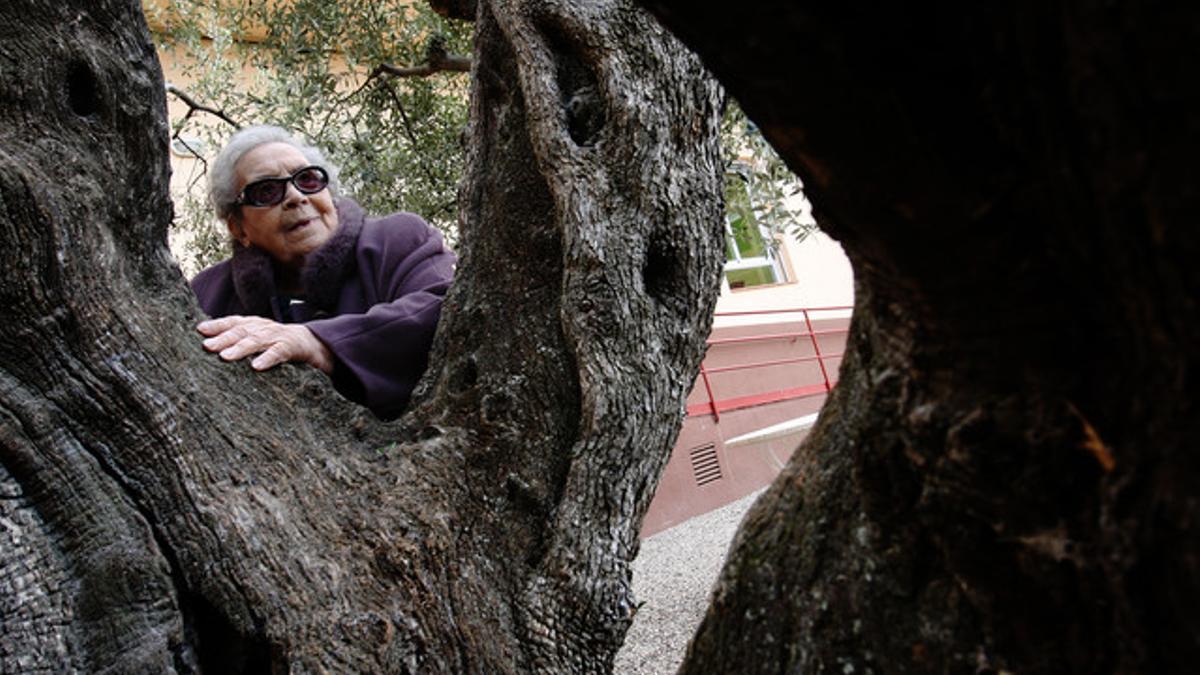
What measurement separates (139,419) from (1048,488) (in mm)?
1874

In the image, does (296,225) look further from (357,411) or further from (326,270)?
(357,411)

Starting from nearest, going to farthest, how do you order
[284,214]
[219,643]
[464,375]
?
1. [219,643]
2. [464,375]
3. [284,214]

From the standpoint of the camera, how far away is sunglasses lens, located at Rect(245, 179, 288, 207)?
3355mm

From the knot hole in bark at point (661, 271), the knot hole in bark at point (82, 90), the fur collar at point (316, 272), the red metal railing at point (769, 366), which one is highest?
the knot hole in bark at point (82, 90)

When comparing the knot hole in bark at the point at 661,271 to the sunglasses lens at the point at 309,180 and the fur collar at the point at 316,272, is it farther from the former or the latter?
the sunglasses lens at the point at 309,180

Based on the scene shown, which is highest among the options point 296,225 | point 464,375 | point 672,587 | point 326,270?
point 296,225

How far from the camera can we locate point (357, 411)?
2641mm

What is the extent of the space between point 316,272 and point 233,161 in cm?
60

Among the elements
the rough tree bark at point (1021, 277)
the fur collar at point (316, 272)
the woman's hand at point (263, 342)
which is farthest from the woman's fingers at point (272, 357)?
the rough tree bark at point (1021, 277)

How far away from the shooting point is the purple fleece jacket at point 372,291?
2.92 m

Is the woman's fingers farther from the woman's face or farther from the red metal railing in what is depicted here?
the red metal railing

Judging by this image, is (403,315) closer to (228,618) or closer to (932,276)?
(228,618)

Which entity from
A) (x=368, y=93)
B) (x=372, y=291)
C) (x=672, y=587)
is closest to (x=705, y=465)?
(x=672, y=587)

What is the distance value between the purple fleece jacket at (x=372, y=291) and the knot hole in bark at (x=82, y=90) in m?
0.85
